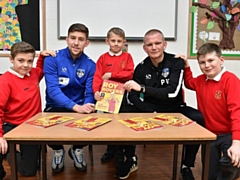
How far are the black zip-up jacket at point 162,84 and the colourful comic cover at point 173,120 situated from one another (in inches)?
13.7

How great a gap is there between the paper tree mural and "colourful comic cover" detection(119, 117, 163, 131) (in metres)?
2.16

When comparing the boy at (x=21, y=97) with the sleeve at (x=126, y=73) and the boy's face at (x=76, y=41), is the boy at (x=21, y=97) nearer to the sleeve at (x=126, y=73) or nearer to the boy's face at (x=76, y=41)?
the boy's face at (x=76, y=41)

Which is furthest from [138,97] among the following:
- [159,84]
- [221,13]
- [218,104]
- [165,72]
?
[221,13]

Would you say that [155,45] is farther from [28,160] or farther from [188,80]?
[28,160]

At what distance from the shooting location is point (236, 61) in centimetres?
343

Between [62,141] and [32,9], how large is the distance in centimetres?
241

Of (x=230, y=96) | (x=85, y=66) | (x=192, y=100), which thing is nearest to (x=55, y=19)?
(x=85, y=66)

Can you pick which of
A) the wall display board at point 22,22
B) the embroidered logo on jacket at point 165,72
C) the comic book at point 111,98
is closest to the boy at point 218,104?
the embroidered logo on jacket at point 165,72

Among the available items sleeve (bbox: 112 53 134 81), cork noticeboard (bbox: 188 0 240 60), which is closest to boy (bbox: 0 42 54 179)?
sleeve (bbox: 112 53 134 81)

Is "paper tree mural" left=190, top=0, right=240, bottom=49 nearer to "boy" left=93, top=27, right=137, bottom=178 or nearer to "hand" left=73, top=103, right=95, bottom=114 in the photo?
"boy" left=93, top=27, right=137, bottom=178

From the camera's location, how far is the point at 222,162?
1750mm

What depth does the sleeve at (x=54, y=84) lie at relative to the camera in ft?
6.63

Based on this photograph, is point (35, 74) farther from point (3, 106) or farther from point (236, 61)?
point (236, 61)

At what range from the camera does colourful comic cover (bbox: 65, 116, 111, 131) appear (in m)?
1.44
